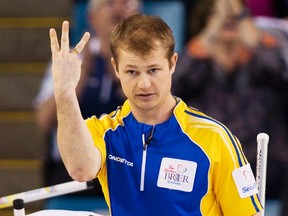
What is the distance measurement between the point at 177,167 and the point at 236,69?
2.59 metres

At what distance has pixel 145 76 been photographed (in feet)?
8.54

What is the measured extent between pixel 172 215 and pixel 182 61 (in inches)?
102

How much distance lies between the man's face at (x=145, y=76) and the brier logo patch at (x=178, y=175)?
23 centimetres

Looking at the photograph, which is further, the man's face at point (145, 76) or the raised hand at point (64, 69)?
the man's face at point (145, 76)

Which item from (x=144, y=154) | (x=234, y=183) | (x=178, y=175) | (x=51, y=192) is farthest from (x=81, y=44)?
(x=51, y=192)

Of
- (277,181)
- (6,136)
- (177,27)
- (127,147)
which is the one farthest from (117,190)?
(6,136)

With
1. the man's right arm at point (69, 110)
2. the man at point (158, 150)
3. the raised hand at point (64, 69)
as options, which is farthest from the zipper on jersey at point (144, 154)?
the raised hand at point (64, 69)

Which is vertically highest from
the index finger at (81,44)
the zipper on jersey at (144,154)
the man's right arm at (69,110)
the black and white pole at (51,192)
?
the index finger at (81,44)

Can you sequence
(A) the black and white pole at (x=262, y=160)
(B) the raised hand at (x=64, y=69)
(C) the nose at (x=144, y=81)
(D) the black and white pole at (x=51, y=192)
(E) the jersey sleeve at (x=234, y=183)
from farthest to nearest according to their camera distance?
(D) the black and white pole at (x=51, y=192), (A) the black and white pole at (x=262, y=160), (E) the jersey sleeve at (x=234, y=183), (C) the nose at (x=144, y=81), (B) the raised hand at (x=64, y=69)

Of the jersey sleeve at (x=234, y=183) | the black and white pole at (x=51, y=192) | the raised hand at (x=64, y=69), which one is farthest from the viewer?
the black and white pole at (x=51, y=192)

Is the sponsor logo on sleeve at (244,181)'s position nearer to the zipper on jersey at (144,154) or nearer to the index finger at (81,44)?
the zipper on jersey at (144,154)

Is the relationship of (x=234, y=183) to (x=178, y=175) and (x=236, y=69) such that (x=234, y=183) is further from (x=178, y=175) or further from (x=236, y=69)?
(x=236, y=69)

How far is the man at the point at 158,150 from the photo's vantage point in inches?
104

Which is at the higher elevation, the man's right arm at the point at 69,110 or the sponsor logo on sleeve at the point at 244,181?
the man's right arm at the point at 69,110
